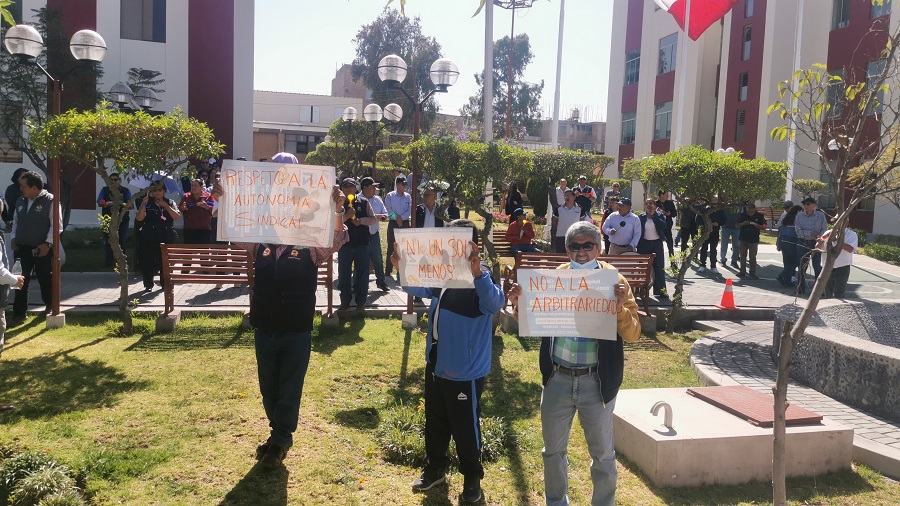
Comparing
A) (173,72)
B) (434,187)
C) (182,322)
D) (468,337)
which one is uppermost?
(173,72)

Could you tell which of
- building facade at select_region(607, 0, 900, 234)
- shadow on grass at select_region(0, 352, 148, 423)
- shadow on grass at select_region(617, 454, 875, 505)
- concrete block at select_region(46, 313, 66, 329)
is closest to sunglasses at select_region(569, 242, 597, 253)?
shadow on grass at select_region(617, 454, 875, 505)

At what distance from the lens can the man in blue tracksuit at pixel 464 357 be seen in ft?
13.9

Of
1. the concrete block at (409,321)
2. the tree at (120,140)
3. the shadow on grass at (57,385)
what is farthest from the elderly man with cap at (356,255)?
the shadow on grass at (57,385)

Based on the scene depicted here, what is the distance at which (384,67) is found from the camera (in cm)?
1095

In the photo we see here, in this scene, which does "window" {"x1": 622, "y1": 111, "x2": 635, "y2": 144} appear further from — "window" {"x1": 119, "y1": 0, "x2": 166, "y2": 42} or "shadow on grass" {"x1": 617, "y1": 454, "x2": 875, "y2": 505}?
"shadow on grass" {"x1": 617, "y1": 454, "x2": 875, "y2": 505}

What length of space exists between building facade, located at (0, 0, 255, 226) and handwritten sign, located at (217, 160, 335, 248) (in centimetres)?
1727

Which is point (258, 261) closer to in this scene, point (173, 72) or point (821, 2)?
→ point (173, 72)

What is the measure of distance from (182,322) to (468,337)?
5962 mm

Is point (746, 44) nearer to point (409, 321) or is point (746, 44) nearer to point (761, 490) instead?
point (409, 321)

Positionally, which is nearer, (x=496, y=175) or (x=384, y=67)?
(x=496, y=175)

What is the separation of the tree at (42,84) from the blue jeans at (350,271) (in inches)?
398

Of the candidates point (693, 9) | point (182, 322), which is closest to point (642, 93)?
point (693, 9)

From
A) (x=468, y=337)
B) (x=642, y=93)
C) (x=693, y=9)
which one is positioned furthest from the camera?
(x=642, y=93)

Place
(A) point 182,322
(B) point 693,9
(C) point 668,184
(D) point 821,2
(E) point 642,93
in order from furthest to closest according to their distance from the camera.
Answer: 1. (E) point 642,93
2. (D) point 821,2
3. (B) point 693,9
4. (C) point 668,184
5. (A) point 182,322
